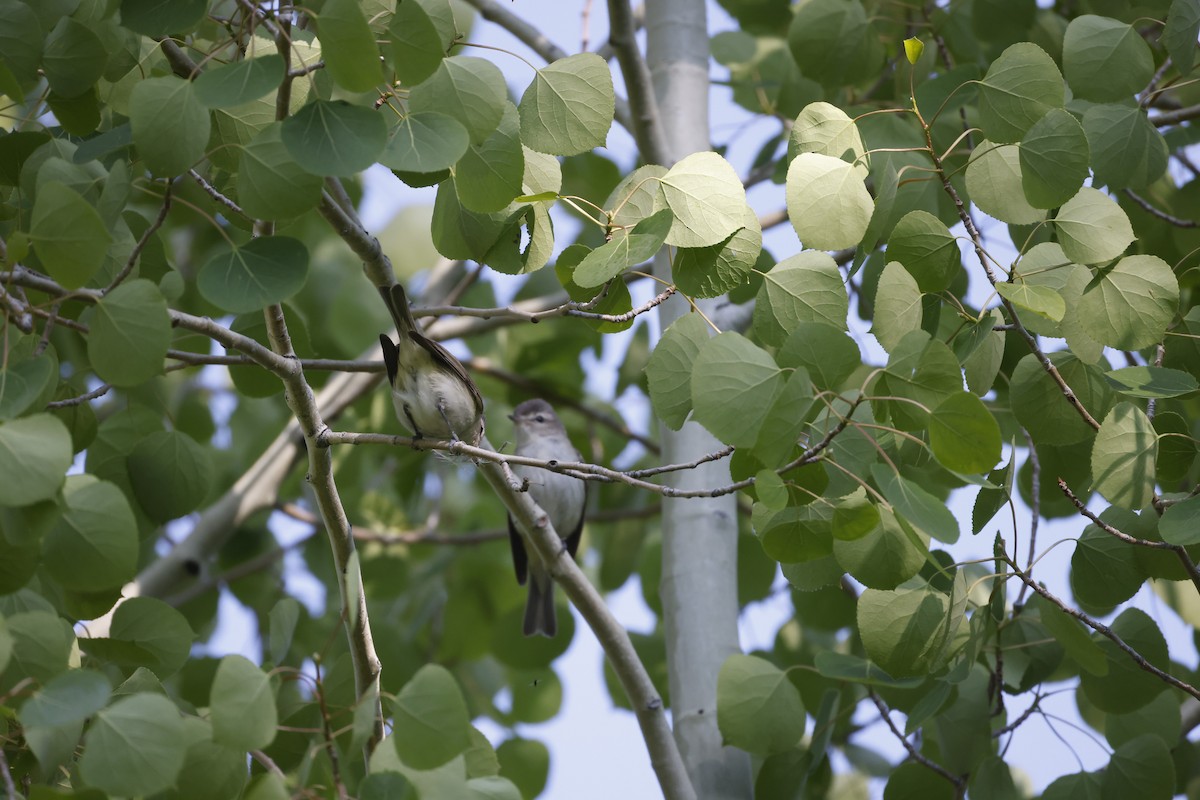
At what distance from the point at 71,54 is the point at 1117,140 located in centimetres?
243

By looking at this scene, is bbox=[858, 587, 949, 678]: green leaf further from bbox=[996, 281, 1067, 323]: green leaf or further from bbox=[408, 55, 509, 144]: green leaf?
bbox=[408, 55, 509, 144]: green leaf

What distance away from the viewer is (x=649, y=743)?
3.22m

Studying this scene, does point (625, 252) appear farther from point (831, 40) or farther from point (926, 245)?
point (831, 40)

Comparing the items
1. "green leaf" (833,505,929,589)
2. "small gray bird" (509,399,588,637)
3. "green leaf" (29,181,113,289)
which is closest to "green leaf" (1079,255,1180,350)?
"green leaf" (833,505,929,589)

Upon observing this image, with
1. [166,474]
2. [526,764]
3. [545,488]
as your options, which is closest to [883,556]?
[166,474]

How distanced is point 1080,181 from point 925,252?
1.09 ft

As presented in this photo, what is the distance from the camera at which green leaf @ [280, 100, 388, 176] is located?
1861 mm

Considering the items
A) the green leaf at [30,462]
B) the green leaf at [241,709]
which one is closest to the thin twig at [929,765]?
the green leaf at [241,709]

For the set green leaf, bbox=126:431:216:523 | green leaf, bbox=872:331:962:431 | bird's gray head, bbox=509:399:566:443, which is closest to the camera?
green leaf, bbox=872:331:962:431

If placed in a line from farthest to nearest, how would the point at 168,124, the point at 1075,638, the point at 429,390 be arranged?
the point at 429,390 → the point at 1075,638 → the point at 168,124

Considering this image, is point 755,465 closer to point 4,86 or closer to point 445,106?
point 445,106

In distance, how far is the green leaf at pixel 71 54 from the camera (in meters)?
2.37

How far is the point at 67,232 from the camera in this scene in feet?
6.16

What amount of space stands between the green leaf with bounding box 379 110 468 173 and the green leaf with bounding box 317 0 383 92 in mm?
122
